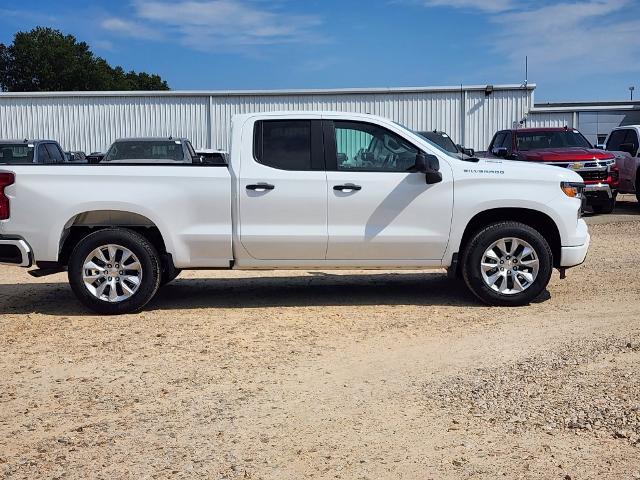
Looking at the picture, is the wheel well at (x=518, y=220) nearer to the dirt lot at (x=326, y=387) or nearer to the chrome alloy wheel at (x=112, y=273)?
the dirt lot at (x=326, y=387)

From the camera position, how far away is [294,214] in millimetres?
7660

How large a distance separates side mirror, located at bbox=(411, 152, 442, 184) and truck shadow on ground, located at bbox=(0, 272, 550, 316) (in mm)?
1320

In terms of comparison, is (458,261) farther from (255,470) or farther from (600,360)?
(255,470)

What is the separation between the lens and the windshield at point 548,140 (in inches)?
674

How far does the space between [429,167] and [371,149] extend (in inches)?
25.8

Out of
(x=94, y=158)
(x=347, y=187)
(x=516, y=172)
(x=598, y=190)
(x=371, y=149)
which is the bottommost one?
(x=598, y=190)

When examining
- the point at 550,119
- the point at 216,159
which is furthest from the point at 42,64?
the point at 216,159

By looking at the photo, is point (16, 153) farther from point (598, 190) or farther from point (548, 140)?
point (598, 190)

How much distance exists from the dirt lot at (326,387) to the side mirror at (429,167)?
Result: 130 centimetres

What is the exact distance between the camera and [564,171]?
796cm

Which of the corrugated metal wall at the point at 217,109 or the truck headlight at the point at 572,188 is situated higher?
the corrugated metal wall at the point at 217,109

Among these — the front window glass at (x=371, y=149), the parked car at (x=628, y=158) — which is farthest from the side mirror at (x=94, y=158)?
the parked car at (x=628, y=158)

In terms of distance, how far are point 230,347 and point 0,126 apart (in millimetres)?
25890

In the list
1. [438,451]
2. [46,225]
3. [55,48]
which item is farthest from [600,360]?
[55,48]
